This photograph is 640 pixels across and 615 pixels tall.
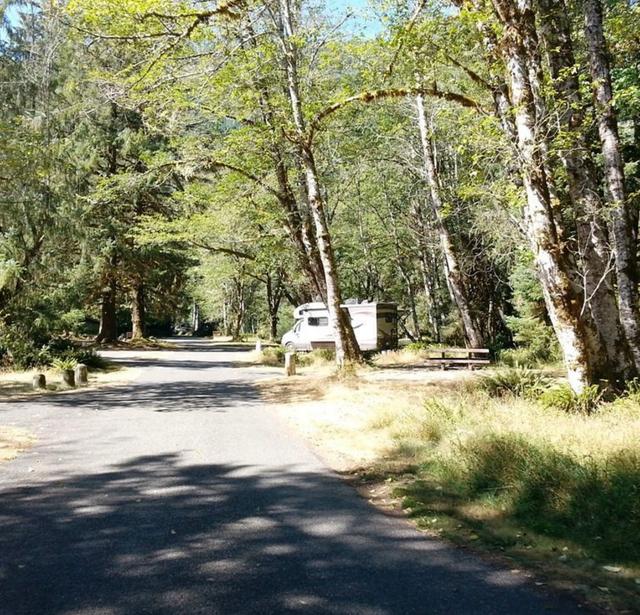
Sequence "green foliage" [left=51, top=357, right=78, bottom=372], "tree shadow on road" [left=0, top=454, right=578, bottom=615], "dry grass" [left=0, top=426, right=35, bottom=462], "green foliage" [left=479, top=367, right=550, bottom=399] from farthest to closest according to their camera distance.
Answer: "green foliage" [left=51, top=357, right=78, bottom=372] → "green foliage" [left=479, top=367, right=550, bottom=399] → "dry grass" [left=0, top=426, right=35, bottom=462] → "tree shadow on road" [left=0, top=454, right=578, bottom=615]

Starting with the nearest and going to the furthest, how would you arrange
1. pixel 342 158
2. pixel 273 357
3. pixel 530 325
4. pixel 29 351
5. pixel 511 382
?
pixel 511 382, pixel 29 351, pixel 530 325, pixel 342 158, pixel 273 357

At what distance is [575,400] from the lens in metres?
8.46

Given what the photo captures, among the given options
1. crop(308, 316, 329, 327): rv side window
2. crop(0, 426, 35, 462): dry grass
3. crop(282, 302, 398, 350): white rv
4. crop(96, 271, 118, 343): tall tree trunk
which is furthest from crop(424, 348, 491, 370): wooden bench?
crop(96, 271, 118, 343): tall tree trunk

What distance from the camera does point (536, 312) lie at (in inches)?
839

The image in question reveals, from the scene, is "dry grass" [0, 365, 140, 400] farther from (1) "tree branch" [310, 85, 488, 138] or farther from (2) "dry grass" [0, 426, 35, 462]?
(1) "tree branch" [310, 85, 488, 138]

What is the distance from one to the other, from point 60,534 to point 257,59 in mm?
14056

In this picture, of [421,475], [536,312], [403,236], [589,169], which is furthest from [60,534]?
[403,236]

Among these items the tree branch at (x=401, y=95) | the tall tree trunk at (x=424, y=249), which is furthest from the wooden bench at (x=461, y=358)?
the tall tree trunk at (x=424, y=249)

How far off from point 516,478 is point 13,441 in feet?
23.2

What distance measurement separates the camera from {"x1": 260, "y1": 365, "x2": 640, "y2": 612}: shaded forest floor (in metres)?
4.45

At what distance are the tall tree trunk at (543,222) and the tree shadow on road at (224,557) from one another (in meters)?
4.24

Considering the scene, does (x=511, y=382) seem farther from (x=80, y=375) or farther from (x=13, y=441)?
(x=80, y=375)

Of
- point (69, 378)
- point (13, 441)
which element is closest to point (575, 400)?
point (13, 441)

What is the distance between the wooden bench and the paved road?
33.5 ft
